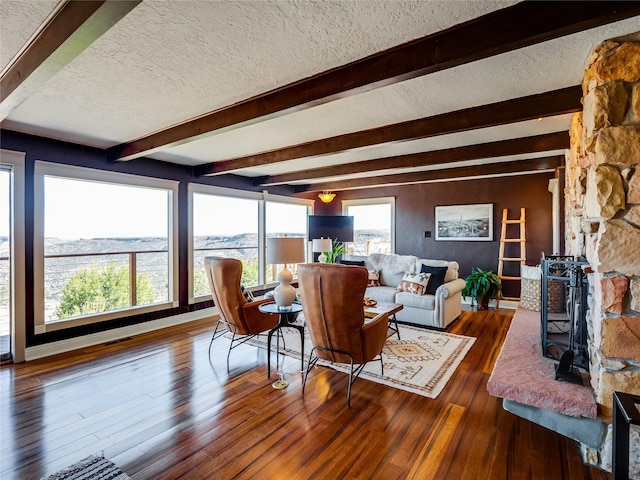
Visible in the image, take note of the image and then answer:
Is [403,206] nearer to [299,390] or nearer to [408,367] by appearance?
[408,367]

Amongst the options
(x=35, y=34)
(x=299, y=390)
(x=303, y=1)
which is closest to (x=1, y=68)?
(x=35, y=34)

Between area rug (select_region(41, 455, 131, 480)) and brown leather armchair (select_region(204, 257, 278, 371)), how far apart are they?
1.57m

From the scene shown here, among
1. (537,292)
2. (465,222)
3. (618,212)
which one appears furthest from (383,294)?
(618,212)

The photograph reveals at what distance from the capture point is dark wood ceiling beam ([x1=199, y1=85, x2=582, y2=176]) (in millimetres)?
2473

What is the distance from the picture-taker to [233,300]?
3359 millimetres

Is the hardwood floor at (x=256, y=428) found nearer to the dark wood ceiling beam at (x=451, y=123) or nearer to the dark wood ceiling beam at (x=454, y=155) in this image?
the dark wood ceiling beam at (x=451, y=123)

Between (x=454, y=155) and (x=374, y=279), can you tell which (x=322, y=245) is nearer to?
(x=374, y=279)

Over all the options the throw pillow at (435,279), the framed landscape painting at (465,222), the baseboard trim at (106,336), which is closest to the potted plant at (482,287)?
the framed landscape painting at (465,222)

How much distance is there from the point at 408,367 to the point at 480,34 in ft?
9.57

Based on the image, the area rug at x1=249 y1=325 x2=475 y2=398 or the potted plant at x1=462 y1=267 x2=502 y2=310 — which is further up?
the potted plant at x1=462 y1=267 x2=502 y2=310

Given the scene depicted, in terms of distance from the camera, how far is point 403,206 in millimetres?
7000

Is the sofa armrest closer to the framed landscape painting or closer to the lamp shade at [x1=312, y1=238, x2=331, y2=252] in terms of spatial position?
the framed landscape painting

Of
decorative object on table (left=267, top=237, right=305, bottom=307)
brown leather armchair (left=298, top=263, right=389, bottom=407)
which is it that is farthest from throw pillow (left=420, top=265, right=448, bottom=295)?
decorative object on table (left=267, top=237, right=305, bottom=307)

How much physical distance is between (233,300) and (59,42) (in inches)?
95.0
